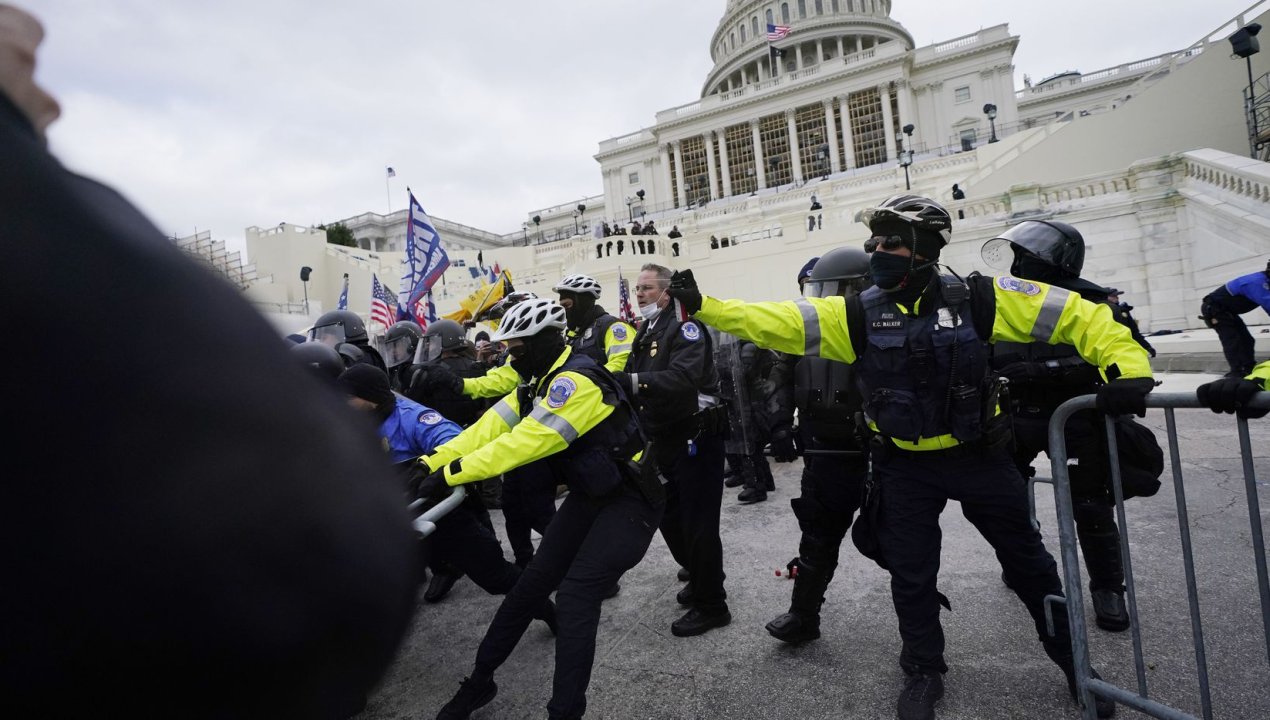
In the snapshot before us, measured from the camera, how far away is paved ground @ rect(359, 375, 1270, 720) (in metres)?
2.88

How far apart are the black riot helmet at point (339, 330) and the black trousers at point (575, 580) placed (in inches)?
145

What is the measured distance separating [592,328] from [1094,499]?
11.3ft

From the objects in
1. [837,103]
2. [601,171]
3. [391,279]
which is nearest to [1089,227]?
[391,279]

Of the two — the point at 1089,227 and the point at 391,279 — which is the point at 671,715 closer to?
the point at 1089,227

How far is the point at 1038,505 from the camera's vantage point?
17.4ft

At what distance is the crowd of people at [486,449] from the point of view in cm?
53

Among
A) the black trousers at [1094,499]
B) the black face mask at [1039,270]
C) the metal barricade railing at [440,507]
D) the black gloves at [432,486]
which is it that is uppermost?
the black face mask at [1039,270]

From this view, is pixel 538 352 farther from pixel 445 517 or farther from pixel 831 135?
pixel 831 135

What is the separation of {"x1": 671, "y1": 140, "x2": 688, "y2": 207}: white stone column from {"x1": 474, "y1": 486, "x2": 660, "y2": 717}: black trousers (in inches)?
2350

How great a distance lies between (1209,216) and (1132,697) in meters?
16.3

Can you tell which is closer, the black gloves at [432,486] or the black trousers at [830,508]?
the black gloves at [432,486]

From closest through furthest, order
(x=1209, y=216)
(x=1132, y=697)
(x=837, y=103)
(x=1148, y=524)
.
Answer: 1. (x=1132, y=697)
2. (x=1148, y=524)
3. (x=1209, y=216)
4. (x=837, y=103)

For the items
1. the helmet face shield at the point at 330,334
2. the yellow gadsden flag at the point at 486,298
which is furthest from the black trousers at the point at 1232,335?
the yellow gadsden flag at the point at 486,298

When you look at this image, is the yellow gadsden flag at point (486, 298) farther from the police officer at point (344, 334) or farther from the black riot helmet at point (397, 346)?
the police officer at point (344, 334)
